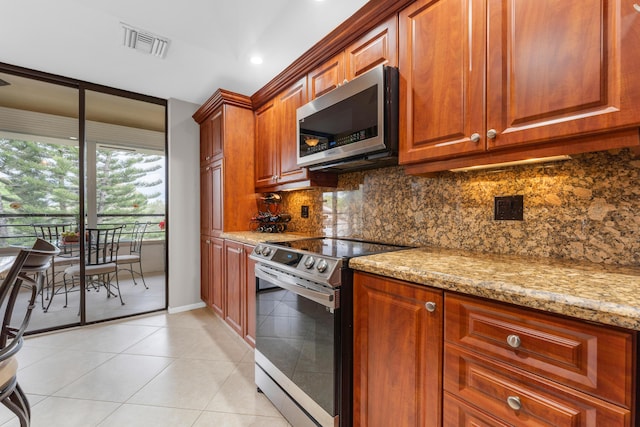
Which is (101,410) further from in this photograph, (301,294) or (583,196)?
(583,196)

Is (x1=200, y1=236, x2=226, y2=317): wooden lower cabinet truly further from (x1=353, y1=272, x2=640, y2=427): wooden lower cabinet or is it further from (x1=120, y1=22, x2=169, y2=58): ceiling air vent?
(x1=353, y1=272, x2=640, y2=427): wooden lower cabinet

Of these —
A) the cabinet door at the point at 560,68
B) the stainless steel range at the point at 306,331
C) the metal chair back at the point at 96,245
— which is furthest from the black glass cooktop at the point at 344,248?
the metal chair back at the point at 96,245

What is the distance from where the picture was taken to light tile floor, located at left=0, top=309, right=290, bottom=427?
1.61 meters

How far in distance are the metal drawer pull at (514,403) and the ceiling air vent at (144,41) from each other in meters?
2.90

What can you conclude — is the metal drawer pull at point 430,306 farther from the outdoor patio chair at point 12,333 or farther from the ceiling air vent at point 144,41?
the ceiling air vent at point 144,41

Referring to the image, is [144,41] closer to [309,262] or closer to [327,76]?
[327,76]

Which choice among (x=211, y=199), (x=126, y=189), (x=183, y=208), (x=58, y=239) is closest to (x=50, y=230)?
(x=58, y=239)

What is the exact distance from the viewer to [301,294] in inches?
58.2

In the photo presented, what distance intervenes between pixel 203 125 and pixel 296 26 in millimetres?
1845

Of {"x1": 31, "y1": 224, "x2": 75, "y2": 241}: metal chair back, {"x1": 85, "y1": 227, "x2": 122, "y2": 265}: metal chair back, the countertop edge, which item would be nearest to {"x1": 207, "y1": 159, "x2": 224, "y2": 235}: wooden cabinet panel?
{"x1": 85, "y1": 227, "x2": 122, "y2": 265}: metal chair back

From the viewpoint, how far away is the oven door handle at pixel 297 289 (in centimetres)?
130

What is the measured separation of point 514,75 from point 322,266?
1102 mm

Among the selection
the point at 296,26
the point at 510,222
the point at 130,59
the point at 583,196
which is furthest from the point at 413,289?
the point at 130,59

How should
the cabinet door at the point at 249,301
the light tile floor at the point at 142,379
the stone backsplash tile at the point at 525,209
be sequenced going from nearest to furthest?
the stone backsplash tile at the point at 525,209 < the light tile floor at the point at 142,379 < the cabinet door at the point at 249,301
